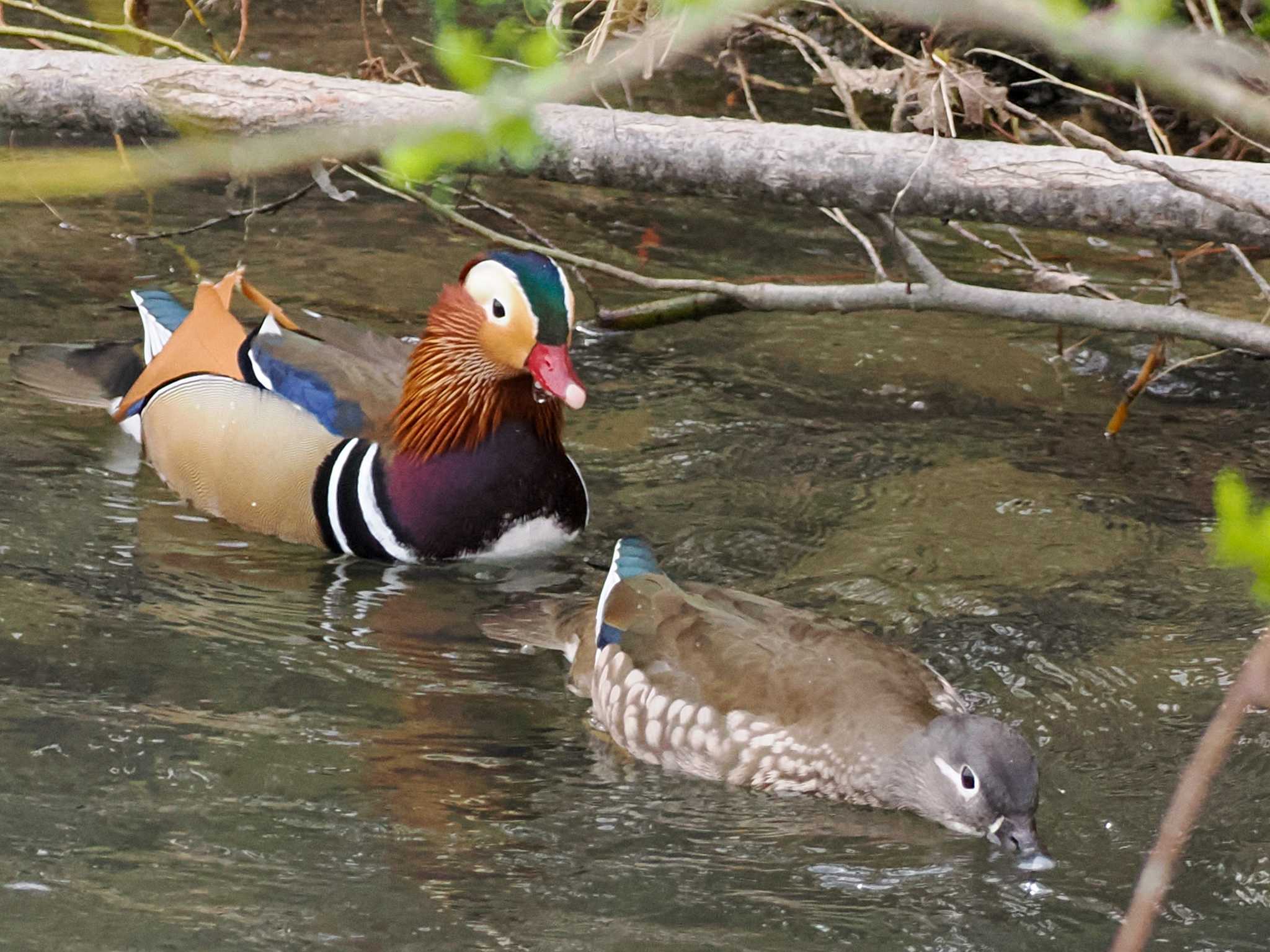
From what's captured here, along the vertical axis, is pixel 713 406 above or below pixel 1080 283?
below

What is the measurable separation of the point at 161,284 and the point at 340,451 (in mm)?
1924

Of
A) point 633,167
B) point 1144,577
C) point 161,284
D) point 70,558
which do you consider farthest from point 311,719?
point 161,284

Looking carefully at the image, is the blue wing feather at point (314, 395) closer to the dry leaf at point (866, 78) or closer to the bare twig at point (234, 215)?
the bare twig at point (234, 215)

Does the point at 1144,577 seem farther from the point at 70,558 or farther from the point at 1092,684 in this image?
the point at 70,558

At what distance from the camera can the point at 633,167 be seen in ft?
15.9

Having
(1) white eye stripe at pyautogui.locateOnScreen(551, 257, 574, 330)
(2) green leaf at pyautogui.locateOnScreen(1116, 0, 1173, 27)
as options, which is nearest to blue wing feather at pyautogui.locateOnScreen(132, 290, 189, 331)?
(1) white eye stripe at pyautogui.locateOnScreen(551, 257, 574, 330)

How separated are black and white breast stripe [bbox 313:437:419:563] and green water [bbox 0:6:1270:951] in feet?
0.25

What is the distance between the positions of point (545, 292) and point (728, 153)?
63cm

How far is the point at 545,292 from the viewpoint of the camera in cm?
494

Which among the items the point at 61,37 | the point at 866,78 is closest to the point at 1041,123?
the point at 866,78

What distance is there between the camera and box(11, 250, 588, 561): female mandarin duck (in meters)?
5.14

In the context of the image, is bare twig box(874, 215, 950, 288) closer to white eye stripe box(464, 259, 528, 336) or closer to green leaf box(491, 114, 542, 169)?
white eye stripe box(464, 259, 528, 336)

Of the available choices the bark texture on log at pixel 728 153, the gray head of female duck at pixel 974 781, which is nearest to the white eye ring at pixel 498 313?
the bark texture on log at pixel 728 153

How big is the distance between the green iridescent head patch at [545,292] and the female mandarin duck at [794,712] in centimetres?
88
